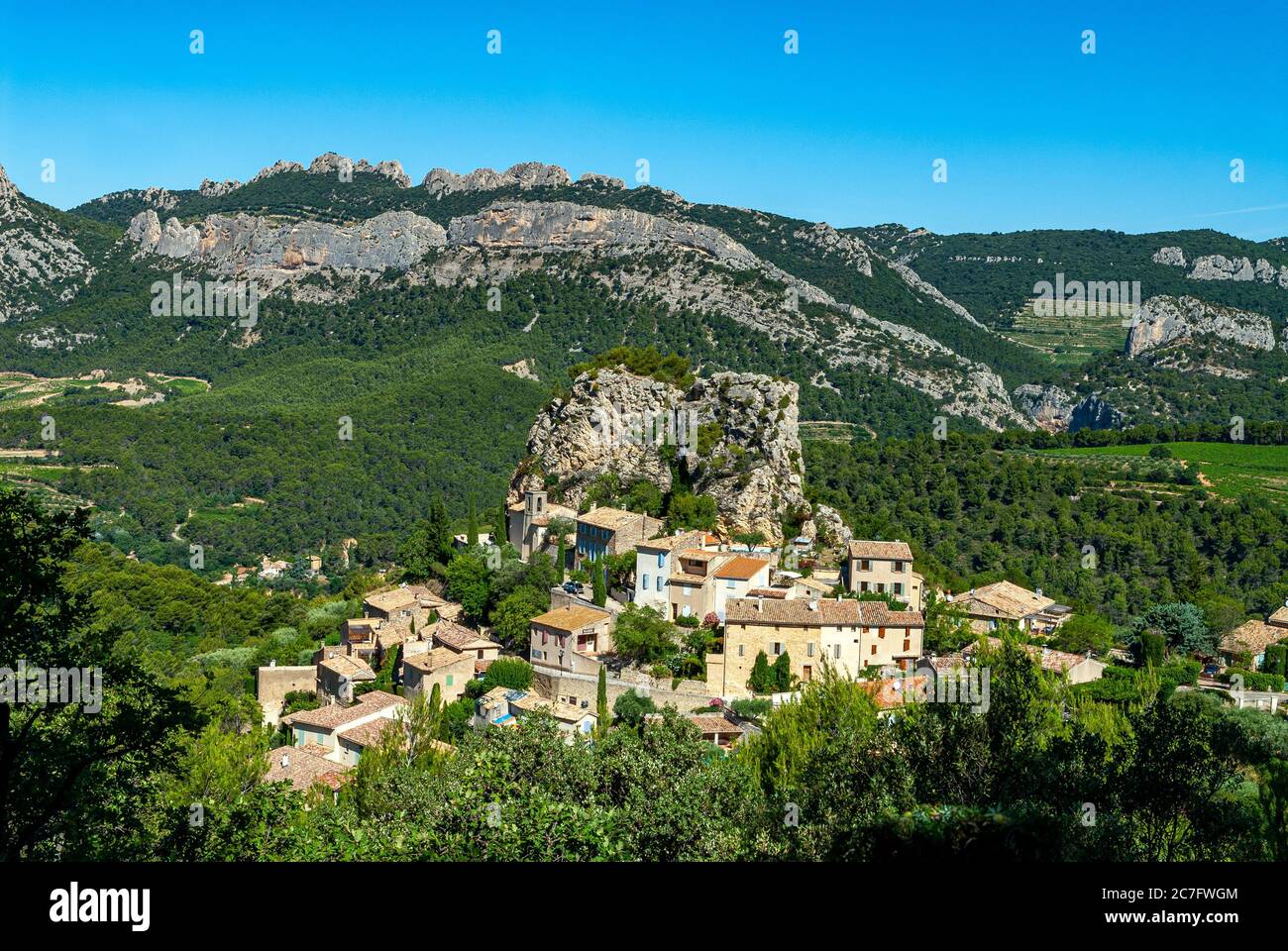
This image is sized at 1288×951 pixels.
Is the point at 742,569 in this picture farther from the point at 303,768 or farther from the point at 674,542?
the point at 303,768

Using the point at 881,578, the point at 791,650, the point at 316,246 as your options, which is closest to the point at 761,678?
the point at 791,650

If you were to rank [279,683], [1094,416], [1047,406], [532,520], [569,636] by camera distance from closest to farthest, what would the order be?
[569,636] < [279,683] < [532,520] < [1094,416] < [1047,406]

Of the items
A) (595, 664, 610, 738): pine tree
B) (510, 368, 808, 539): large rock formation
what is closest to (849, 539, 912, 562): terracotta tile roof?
(510, 368, 808, 539): large rock formation

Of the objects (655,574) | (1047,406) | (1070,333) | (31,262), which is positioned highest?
(31,262)

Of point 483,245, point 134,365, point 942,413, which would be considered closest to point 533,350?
point 483,245

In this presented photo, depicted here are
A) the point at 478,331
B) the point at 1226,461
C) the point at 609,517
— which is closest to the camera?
the point at 609,517
